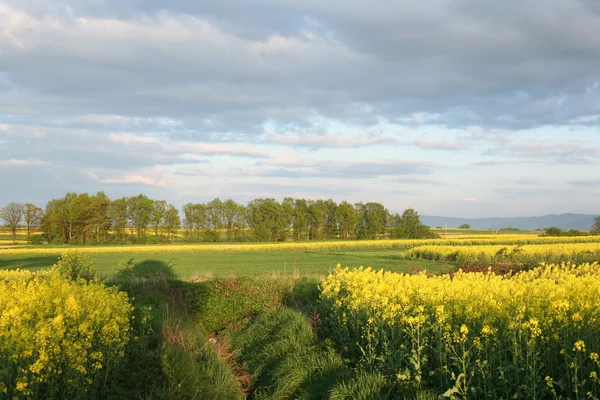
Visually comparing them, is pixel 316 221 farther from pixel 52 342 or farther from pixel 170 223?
pixel 52 342

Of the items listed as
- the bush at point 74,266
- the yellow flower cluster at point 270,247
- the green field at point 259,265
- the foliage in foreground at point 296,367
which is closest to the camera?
the foliage in foreground at point 296,367

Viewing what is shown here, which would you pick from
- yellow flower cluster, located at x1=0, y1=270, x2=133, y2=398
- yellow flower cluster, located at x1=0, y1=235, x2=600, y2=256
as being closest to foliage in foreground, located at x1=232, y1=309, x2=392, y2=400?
yellow flower cluster, located at x1=0, y1=270, x2=133, y2=398

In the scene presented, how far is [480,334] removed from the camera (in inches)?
263

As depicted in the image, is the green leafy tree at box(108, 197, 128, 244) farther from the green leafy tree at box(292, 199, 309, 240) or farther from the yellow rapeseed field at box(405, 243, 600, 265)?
the yellow rapeseed field at box(405, 243, 600, 265)

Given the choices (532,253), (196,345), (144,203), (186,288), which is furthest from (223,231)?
(196,345)

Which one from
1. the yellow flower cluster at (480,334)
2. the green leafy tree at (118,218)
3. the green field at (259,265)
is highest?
the green leafy tree at (118,218)

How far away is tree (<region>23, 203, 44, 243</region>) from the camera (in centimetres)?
Result: 9588

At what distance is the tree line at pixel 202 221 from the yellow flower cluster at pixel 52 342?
8506 centimetres

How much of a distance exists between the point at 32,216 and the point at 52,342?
336 feet

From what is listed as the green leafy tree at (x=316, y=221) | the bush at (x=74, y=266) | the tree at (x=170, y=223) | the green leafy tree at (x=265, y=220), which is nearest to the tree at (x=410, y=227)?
the green leafy tree at (x=316, y=221)

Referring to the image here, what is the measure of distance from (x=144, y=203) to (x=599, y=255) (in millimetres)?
76108

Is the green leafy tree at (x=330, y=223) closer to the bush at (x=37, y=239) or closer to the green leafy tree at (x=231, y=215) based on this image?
the green leafy tree at (x=231, y=215)

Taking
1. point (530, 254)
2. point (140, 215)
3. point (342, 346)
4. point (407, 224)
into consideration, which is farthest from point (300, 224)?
point (342, 346)

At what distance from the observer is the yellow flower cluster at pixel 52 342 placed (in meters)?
5.80
